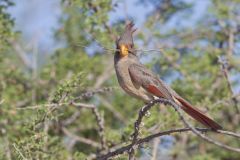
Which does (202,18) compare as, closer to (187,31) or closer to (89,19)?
(187,31)

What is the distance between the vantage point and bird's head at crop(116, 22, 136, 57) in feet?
14.1

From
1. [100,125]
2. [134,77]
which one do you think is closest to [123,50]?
[134,77]

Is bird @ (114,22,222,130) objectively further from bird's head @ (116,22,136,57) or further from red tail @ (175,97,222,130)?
red tail @ (175,97,222,130)

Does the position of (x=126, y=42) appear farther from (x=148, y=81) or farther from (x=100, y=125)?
(x=100, y=125)

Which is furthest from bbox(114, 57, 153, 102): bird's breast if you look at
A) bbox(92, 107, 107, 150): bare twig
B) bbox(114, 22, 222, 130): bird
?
bbox(92, 107, 107, 150): bare twig

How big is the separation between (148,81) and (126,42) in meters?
0.31

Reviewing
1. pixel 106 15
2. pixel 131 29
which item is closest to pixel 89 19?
pixel 106 15

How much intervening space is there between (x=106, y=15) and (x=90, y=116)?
1358 mm

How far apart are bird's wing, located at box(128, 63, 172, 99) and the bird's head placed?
0.11 metres

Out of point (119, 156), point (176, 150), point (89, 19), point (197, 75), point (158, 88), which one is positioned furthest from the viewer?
point (197, 75)

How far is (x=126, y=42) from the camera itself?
432 cm

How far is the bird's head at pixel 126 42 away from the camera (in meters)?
4.29

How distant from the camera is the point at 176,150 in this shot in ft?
19.7

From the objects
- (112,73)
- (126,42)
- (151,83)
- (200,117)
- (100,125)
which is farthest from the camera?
(112,73)
